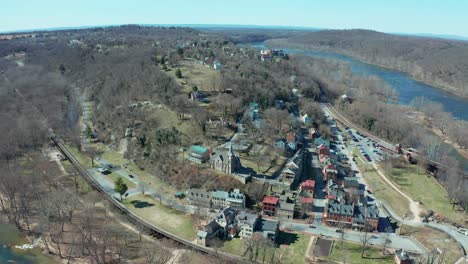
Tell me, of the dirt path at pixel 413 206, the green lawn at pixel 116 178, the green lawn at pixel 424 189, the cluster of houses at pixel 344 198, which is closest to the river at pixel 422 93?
the green lawn at pixel 424 189

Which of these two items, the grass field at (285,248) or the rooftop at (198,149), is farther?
the rooftop at (198,149)

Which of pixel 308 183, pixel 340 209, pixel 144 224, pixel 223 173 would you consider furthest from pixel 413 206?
pixel 144 224

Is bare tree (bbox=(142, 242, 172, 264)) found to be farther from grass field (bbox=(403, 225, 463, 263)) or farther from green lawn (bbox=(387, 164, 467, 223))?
green lawn (bbox=(387, 164, 467, 223))

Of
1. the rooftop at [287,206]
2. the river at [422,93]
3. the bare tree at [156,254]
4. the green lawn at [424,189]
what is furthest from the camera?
the river at [422,93]

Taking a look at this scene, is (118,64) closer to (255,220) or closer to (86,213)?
(86,213)

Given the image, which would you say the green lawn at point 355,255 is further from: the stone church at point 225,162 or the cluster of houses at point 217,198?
the stone church at point 225,162

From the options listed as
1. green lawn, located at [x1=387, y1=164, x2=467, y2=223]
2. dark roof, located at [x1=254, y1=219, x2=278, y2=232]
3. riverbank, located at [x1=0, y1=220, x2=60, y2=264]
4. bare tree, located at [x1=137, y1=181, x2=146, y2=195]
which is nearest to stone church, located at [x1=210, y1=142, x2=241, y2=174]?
bare tree, located at [x1=137, y1=181, x2=146, y2=195]
